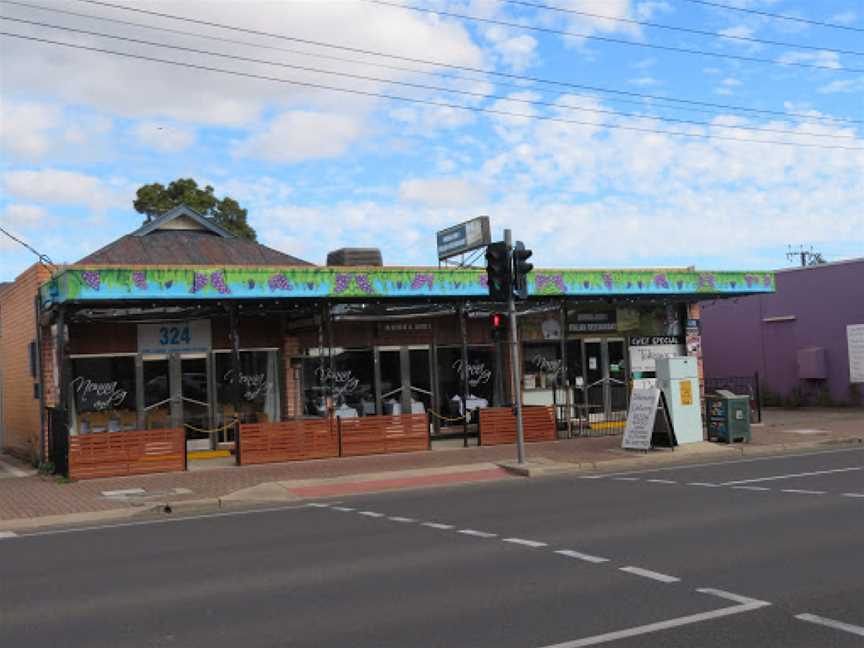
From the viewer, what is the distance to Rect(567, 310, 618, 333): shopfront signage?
24281mm

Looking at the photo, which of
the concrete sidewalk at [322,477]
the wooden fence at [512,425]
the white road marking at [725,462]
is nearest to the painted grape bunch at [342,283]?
the concrete sidewalk at [322,477]

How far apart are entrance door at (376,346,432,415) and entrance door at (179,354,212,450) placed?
4.26 m

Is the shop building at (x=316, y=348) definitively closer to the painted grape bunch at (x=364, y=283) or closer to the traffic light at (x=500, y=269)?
the painted grape bunch at (x=364, y=283)

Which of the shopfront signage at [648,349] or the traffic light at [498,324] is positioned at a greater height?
the traffic light at [498,324]

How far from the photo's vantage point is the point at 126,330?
65.1 feet

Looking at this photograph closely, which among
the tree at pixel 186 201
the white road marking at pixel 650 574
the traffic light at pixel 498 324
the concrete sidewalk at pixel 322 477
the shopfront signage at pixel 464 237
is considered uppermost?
the tree at pixel 186 201

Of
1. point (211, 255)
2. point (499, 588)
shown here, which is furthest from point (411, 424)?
point (499, 588)

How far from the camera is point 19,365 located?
2327 centimetres

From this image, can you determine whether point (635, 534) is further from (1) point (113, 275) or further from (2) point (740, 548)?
(1) point (113, 275)

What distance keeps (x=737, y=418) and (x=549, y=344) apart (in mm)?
6076

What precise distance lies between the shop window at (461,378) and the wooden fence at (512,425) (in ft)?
5.63

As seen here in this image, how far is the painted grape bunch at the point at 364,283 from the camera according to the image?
19422mm

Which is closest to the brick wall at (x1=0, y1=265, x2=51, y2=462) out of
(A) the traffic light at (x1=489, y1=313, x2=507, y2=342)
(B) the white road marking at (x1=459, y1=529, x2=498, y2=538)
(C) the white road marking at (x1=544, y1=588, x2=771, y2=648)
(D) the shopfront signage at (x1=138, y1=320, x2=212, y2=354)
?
(D) the shopfront signage at (x1=138, y1=320, x2=212, y2=354)

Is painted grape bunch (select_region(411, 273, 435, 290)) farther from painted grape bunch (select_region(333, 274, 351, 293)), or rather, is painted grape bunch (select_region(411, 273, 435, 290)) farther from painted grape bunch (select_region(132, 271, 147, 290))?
painted grape bunch (select_region(132, 271, 147, 290))
